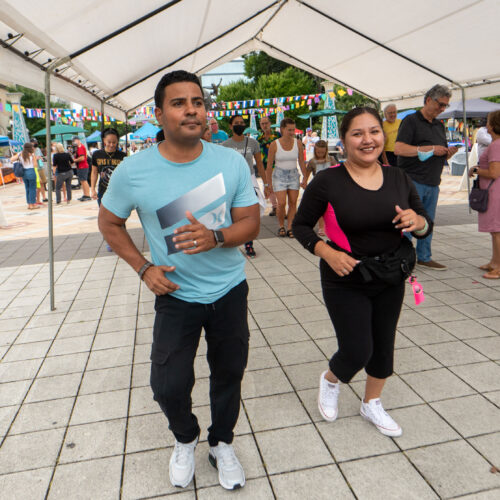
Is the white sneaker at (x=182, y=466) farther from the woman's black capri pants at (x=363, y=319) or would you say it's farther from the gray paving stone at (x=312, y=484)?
the woman's black capri pants at (x=363, y=319)

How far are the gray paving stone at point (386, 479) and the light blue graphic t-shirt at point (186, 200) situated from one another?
3.65ft

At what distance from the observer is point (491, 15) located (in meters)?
4.67

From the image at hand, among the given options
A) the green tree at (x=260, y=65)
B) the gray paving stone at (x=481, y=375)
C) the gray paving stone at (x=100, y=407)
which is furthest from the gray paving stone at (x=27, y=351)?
the green tree at (x=260, y=65)

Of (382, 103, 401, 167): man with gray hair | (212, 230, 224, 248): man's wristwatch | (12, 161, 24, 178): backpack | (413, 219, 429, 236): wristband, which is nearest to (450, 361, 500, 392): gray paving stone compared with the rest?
(413, 219, 429, 236): wristband

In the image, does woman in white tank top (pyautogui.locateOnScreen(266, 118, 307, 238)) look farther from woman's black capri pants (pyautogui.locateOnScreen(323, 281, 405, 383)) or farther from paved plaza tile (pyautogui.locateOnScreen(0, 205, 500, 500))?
woman's black capri pants (pyautogui.locateOnScreen(323, 281, 405, 383))

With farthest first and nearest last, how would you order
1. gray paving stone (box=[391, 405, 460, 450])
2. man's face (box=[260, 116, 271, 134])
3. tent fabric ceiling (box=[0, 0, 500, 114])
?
man's face (box=[260, 116, 271, 134]) → tent fabric ceiling (box=[0, 0, 500, 114]) → gray paving stone (box=[391, 405, 460, 450])

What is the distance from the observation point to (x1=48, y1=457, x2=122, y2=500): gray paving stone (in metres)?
2.03

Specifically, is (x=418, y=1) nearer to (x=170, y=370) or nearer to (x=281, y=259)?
(x=281, y=259)

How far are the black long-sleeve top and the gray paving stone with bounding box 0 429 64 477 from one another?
70.2 inches

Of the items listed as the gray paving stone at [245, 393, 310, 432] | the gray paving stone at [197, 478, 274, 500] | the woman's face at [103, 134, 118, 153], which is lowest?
the gray paving stone at [197, 478, 274, 500]

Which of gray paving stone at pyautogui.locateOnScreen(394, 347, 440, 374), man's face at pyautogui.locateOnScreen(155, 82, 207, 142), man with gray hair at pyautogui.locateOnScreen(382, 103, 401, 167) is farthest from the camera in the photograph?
man with gray hair at pyautogui.locateOnScreen(382, 103, 401, 167)

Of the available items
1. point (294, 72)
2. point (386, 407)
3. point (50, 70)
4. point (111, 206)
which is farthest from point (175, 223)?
point (294, 72)

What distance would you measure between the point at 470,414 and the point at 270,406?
1.17 m

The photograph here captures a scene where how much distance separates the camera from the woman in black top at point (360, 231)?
203cm
